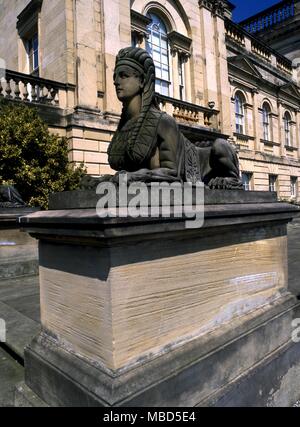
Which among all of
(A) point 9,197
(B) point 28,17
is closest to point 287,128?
(B) point 28,17

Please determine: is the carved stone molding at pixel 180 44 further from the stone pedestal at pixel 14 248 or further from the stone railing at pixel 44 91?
the stone pedestal at pixel 14 248

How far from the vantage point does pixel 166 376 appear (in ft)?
6.09

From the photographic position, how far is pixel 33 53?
45.9 feet

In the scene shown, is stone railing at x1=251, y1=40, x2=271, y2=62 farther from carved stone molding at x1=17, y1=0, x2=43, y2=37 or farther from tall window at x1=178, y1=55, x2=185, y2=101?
carved stone molding at x1=17, y1=0, x2=43, y2=37

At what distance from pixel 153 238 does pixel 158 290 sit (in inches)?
13.0

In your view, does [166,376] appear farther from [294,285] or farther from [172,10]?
[172,10]

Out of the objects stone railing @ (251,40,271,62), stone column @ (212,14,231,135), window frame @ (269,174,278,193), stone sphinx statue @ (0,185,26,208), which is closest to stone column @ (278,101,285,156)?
window frame @ (269,174,278,193)

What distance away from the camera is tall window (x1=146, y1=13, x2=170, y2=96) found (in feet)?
48.4

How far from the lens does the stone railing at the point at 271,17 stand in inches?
1043

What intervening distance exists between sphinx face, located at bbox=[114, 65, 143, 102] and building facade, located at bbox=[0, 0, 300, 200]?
876 centimetres

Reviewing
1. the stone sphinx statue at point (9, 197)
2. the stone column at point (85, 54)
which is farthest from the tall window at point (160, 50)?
the stone sphinx statue at point (9, 197)

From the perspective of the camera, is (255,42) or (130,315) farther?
(255,42)

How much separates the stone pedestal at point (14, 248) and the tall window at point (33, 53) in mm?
10239
